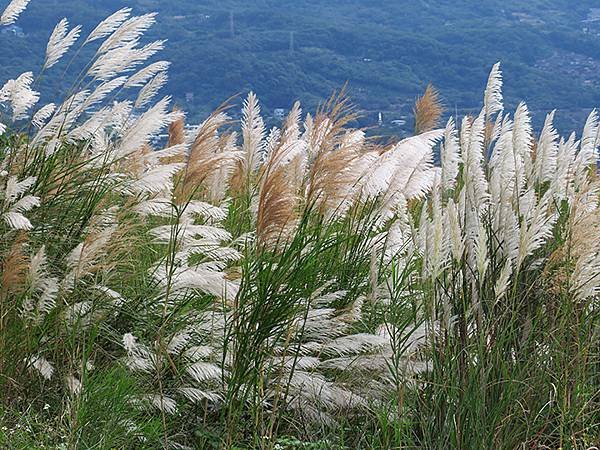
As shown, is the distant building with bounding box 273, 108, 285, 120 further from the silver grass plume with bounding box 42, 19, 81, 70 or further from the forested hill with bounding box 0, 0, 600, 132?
the silver grass plume with bounding box 42, 19, 81, 70

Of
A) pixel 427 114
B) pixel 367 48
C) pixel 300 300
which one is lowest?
pixel 367 48

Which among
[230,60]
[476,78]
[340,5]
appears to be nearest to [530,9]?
[340,5]

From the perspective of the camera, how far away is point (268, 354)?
3654mm

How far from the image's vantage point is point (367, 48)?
113938 millimetres

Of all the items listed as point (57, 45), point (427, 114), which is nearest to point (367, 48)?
point (427, 114)

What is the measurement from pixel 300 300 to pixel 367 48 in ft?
369

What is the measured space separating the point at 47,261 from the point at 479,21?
423 feet

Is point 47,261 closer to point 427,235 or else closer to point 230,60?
point 427,235

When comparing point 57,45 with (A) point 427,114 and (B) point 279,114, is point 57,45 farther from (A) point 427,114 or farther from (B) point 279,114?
(B) point 279,114

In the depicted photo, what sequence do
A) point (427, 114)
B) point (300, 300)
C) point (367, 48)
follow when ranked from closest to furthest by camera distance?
1. point (300, 300)
2. point (427, 114)
3. point (367, 48)

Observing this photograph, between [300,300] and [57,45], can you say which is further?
[57,45]

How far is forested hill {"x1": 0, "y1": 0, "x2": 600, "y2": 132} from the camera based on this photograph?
85.3 meters

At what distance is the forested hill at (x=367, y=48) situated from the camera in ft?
280

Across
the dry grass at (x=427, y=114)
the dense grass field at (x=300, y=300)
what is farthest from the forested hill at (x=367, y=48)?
the dense grass field at (x=300, y=300)
